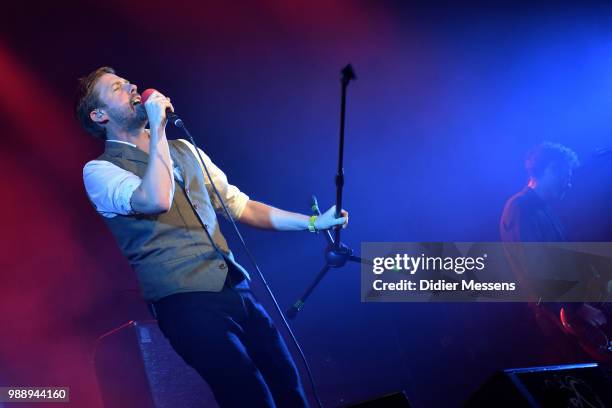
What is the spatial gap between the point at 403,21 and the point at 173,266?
3.31m

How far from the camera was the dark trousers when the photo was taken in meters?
1.76

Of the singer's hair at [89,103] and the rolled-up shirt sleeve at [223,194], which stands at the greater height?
the singer's hair at [89,103]

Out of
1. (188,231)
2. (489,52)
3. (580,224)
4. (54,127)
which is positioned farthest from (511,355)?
(54,127)

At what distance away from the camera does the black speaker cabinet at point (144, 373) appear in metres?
2.66

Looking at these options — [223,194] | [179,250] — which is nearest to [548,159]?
[223,194]

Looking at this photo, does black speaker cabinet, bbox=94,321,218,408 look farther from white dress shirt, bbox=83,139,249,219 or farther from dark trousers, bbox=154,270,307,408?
white dress shirt, bbox=83,139,249,219

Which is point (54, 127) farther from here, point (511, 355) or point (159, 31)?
point (511, 355)

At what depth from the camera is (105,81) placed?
222 cm

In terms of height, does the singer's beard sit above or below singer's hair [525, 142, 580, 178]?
below

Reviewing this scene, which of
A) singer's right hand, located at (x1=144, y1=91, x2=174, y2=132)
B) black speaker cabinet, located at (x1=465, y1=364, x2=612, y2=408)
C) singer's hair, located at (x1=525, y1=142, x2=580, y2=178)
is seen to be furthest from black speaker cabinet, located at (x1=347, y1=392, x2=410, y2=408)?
singer's hair, located at (x1=525, y1=142, x2=580, y2=178)

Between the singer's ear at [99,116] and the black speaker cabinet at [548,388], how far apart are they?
1890 mm

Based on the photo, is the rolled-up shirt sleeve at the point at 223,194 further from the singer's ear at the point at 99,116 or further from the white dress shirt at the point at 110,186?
the singer's ear at the point at 99,116

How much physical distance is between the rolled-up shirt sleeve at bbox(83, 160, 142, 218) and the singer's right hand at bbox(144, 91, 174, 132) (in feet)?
0.71

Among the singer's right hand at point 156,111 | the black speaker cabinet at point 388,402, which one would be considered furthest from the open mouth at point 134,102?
the black speaker cabinet at point 388,402
